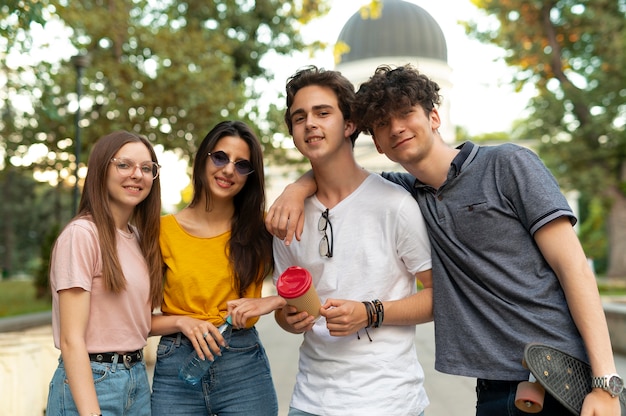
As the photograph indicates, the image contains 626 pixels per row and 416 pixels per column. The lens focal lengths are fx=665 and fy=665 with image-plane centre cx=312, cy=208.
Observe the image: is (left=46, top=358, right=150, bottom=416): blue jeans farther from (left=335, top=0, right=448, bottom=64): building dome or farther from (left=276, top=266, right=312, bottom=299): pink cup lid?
(left=335, top=0, right=448, bottom=64): building dome

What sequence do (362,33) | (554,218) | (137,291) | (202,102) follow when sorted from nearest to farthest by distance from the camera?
Result: 1. (554,218)
2. (137,291)
3. (202,102)
4. (362,33)

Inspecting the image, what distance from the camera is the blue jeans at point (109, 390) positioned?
254 cm

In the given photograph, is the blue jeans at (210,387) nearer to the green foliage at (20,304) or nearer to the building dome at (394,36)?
the green foliage at (20,304)

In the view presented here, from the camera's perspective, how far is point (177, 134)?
14.9m

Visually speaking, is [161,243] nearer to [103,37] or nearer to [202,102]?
[202,102]

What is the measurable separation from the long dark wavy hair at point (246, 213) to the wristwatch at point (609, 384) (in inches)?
57.0

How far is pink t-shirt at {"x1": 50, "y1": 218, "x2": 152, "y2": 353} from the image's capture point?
8.38 feet

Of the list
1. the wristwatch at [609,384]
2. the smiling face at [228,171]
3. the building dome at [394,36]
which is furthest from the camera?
the building dome at [394,36]

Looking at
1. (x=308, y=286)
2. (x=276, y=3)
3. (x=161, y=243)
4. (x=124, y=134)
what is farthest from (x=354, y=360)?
(x=276, y=3)

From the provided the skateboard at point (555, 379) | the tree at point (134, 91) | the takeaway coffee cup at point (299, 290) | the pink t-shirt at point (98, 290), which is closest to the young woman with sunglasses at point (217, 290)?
the pink t-shirt at point (98, 290)

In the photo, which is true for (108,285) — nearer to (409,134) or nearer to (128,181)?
(128,181)

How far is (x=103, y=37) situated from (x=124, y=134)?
41.7 feet

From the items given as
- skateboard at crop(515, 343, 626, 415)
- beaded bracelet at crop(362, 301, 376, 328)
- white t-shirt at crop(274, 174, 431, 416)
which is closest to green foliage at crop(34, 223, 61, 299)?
white t-shirt at crop(274, 174, 431, 416)

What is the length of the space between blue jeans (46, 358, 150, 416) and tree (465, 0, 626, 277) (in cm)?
2189
